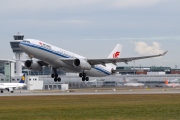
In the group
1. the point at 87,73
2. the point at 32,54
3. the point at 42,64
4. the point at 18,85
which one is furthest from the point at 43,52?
the point at 18,85

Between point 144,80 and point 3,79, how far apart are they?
53648 millimetres

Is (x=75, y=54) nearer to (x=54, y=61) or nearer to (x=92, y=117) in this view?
(x=54, y=61)

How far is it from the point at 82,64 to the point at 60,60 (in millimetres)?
4579

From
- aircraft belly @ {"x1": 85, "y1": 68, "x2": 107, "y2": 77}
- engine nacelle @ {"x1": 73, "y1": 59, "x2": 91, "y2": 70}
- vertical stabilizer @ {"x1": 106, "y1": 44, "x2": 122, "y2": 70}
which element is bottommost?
aircraft belly @ {"x1": 85, "y1": 68, "x2": 107, "y2": 77}

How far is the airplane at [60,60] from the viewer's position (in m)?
79.0

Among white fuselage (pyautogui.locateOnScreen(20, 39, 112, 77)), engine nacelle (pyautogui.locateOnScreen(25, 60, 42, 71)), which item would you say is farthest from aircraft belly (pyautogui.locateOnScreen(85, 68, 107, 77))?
engine nacelle (pyautogui.locateOnScreen(25, 60, 42, 71))

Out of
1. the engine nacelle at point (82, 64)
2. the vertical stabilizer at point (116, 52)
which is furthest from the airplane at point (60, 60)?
the vertical stabilizer at point (116, 52)

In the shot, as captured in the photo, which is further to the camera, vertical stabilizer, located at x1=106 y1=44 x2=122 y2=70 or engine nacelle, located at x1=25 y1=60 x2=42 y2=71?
vertical stabilizer, located at x1=106 y1=44 x2=122 y2=70

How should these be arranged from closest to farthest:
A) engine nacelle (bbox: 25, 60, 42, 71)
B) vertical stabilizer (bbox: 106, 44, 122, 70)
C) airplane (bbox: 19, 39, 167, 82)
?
1. airplane (bbox: 19, 39, 167, 82)
2. engine nacelle (bbox: 25, 60, 42, 71)
3. vertical stabilizer (bbox: 106, 44, 122, 70)

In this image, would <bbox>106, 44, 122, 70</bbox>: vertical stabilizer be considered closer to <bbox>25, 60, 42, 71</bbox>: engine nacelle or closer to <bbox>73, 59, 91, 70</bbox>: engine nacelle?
<bbox>73, 59, 91, 70</bbox>: engine nacelle

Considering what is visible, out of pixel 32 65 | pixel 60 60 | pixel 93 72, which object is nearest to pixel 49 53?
pixel 60 60

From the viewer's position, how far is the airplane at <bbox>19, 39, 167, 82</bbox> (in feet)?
259

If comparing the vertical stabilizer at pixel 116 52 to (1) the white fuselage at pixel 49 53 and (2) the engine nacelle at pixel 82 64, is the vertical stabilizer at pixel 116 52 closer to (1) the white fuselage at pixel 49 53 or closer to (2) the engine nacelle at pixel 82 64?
(1) the white fuselage at pixel 49 53

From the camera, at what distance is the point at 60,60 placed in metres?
82.1
